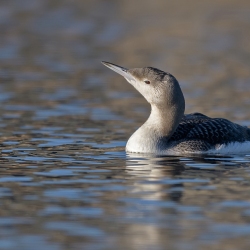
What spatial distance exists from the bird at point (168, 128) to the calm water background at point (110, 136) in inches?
7.9

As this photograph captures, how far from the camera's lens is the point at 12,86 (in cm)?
1547

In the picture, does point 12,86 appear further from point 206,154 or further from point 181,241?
point 181,241

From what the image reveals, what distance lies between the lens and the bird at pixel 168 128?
396 inches

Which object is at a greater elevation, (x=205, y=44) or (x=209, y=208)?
(x=205, y=44)

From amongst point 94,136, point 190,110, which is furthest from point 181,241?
point 190,110

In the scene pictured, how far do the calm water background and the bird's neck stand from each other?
19cm

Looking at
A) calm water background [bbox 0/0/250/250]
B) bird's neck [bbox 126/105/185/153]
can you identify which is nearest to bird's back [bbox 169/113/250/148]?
bird's neck [bbox 126/105/185/153]

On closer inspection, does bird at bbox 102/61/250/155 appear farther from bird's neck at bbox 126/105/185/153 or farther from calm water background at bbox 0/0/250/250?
calm water background at bbox 0/0/250/250

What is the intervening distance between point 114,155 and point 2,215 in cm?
302

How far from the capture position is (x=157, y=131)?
10188mm

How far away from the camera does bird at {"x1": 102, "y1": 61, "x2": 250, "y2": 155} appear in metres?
10.1

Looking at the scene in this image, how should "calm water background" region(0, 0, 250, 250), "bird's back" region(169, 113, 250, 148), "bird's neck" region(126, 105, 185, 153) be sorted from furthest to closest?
"bird's back" region(169, 113, 250, 148) → "bird's neck" region(126, 105, 185, 153) → "calm water background" region(0, 0, 250, 250)

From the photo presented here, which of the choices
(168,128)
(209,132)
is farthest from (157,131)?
(209,132)

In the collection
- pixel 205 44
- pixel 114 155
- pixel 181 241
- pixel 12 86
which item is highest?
pixel 205 44
